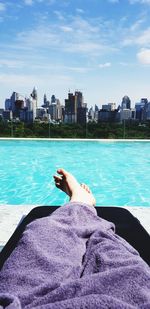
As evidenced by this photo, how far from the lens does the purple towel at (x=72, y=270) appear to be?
92cm

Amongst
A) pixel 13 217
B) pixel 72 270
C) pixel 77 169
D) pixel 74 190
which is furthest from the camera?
pixel 77 169

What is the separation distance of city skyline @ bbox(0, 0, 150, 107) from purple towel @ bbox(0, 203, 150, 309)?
8.48 metres

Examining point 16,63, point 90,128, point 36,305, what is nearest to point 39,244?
point 36,305

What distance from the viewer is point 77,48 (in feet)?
43.2

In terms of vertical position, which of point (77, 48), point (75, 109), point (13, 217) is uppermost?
point (77, 48)

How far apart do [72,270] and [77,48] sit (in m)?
13.1

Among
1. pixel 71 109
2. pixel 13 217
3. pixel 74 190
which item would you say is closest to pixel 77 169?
pixel 13 217

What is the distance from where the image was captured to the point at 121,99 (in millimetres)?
18016

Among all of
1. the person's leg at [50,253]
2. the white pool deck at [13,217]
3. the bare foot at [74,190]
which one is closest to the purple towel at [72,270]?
the person's leg at [50,253]

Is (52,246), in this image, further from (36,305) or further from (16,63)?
(16,63)

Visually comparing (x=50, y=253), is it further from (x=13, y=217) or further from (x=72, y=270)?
(x=13, y=217)

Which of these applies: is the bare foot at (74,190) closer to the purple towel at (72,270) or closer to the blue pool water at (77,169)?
the purple towel at (72,270)

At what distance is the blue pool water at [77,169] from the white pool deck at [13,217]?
165 cm

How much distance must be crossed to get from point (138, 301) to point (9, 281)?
0.46 meters
